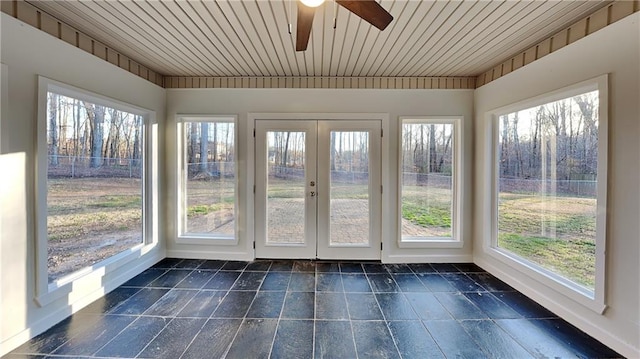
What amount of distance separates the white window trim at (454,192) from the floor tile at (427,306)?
3.16ft

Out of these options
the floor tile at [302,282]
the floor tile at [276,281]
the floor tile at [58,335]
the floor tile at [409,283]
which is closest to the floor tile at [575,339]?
the floor tile at [409,283]

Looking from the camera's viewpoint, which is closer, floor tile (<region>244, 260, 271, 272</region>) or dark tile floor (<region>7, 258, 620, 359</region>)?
dark tile floor (<region>7, 258, 620, 359</region>)

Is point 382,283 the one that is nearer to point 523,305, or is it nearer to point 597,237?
point 523,305

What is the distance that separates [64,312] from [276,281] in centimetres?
187

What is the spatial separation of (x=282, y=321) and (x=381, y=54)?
9.29 feet

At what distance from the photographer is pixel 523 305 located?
8.11 feet

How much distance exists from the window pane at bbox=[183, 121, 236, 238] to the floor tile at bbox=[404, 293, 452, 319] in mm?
2475

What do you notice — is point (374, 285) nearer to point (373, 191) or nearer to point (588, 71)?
point (373, 191)

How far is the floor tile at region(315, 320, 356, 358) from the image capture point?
5.98ft

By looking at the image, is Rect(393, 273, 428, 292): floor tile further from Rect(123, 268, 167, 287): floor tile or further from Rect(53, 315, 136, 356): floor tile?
Rect(123, 268, 167, 287): floor tile

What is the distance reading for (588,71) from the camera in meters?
2.07

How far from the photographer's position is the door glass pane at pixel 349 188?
356cm

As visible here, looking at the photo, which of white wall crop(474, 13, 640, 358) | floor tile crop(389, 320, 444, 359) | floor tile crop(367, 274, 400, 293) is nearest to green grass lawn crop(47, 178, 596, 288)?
white wall crop(474, 13, 640, 358)

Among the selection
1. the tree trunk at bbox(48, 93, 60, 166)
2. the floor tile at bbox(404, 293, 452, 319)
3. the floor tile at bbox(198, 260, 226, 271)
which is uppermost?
the tree trunk at bbox(48, 93, 60, 166)
